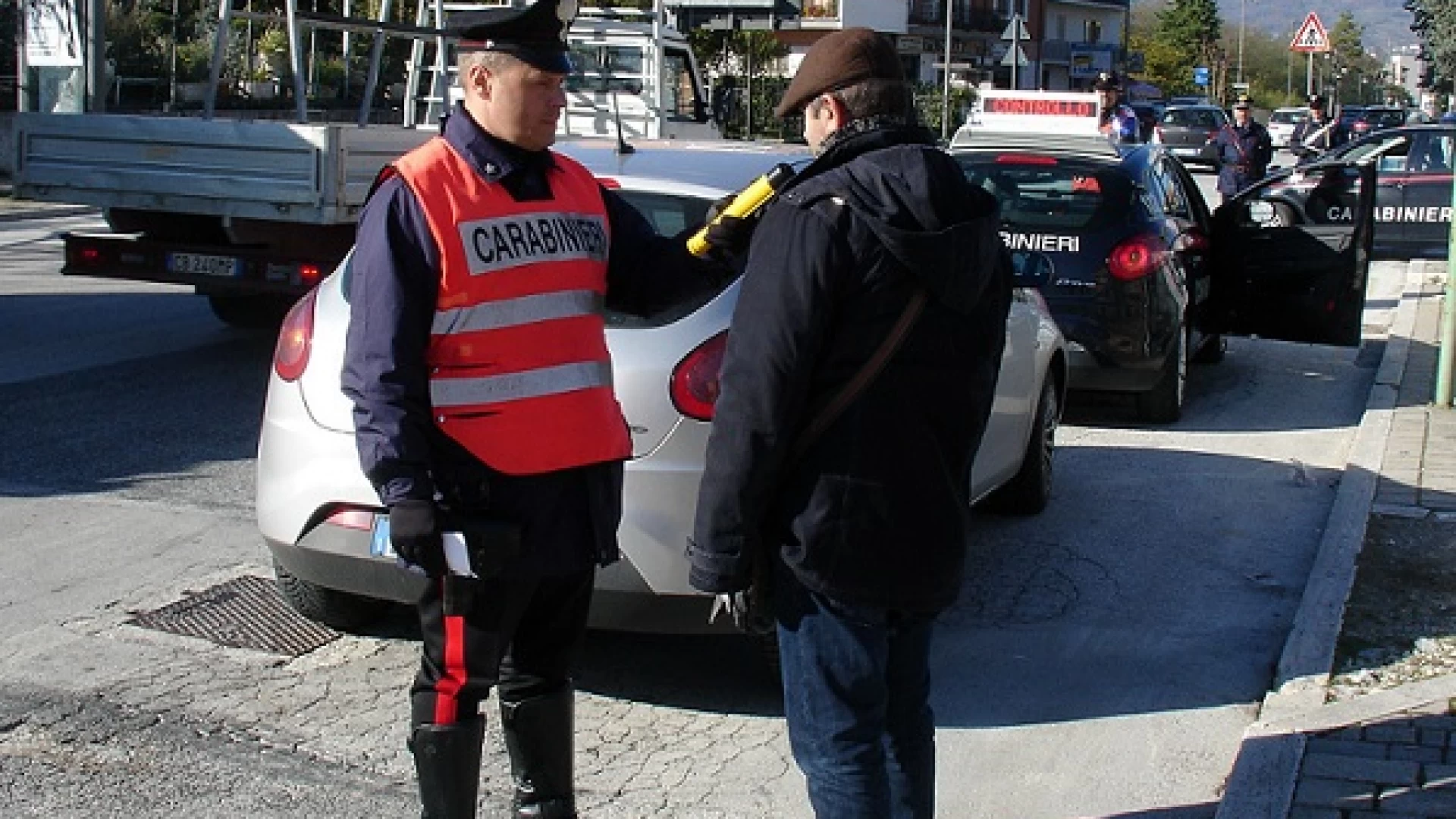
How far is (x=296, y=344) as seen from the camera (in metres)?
5.18

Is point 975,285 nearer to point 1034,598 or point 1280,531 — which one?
point 1034,598

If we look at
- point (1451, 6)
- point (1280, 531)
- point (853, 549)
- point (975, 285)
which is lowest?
point (1280, 531)

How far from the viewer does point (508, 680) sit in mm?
3830

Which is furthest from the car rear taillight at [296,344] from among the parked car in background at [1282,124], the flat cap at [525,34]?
the parked car in background at [1282,124]

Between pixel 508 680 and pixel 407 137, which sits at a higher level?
pixel 407 137

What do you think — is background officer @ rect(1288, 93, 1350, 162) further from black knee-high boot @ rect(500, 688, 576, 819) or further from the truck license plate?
black knee-high boot @ rect(500, 688, 576, 819)

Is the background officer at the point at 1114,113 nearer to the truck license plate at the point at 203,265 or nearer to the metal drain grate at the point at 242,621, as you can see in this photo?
the truck license plate at the point at 203,265

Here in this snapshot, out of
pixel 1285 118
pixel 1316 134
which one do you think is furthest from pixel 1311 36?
pixel 1285 118

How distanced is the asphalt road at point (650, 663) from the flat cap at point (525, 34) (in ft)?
6.28

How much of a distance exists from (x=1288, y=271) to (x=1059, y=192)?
1.83 m

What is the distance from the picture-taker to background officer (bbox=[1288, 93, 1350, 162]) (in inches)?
1001

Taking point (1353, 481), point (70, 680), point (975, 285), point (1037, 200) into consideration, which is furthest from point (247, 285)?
point (975, 285)

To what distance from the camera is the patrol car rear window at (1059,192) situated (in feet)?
31.2

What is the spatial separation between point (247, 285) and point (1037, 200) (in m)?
4.55
